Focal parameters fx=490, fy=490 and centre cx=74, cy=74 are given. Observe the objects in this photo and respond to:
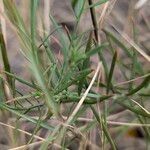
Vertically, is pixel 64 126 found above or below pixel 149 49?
below

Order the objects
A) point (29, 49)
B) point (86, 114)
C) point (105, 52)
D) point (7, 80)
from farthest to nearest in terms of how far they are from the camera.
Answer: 1. point (105, 52)
2. point (86, 114)
3. point (7, 80)
4. point (29, 49)

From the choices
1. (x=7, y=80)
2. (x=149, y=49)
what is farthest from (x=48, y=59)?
(x=149, y=49)

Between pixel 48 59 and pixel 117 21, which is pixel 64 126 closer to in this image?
pixel 48 59

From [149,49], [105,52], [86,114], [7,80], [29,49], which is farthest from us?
[105,52]

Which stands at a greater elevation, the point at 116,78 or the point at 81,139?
the point at 116,78

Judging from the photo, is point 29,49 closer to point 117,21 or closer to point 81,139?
point 81,139

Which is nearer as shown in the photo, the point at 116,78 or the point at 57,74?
the point at 57,74

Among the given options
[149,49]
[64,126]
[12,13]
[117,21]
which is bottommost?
[64,126]

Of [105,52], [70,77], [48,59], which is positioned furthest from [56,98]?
[105,52]

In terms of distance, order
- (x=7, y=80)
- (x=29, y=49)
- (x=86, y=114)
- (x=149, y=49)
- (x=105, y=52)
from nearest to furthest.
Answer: (x=29, y=49), (x=7, y=80), (x=86, y=114), (x=149, y=49), (x=105, y=52)
